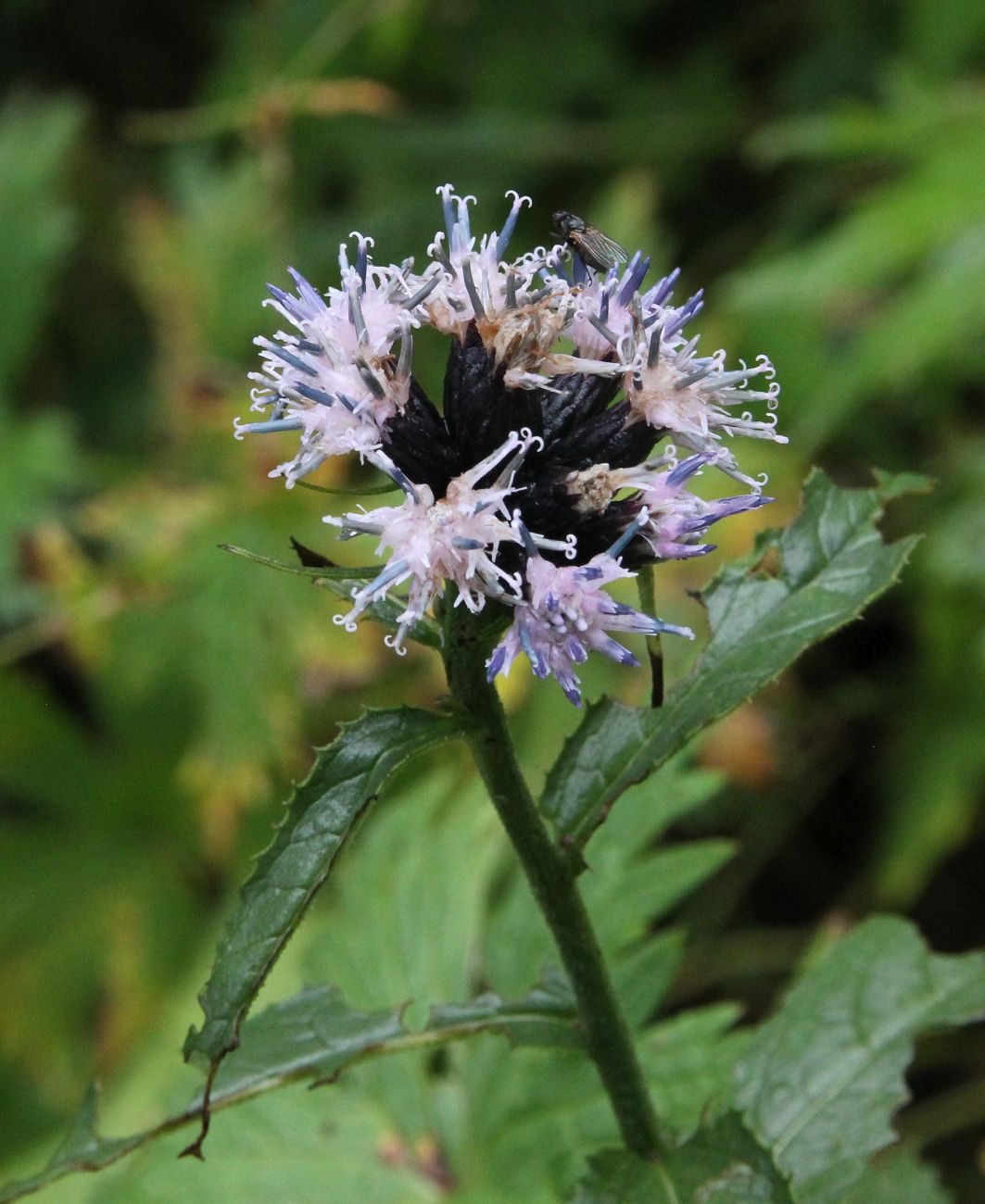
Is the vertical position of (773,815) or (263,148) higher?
(263,148)

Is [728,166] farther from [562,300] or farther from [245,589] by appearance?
[562,300]

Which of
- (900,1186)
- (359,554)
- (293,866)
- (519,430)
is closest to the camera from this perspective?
(293,866)

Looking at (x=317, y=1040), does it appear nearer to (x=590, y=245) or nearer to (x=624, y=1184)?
(x=624, y=1184)

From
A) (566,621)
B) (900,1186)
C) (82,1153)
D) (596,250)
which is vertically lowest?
(900,1186)

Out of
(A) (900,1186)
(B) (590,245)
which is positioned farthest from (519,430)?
(A) (900,1186)

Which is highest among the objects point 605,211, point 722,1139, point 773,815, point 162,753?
point 605,211

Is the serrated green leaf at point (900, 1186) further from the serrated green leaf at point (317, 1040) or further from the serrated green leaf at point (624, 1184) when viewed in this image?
the serrated green leaf at point (317, 1040)

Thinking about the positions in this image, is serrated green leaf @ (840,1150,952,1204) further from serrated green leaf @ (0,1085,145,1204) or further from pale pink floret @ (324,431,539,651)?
pale pink floret @ (324,431,539,651)

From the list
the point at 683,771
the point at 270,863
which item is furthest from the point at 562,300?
the point at 683,771
